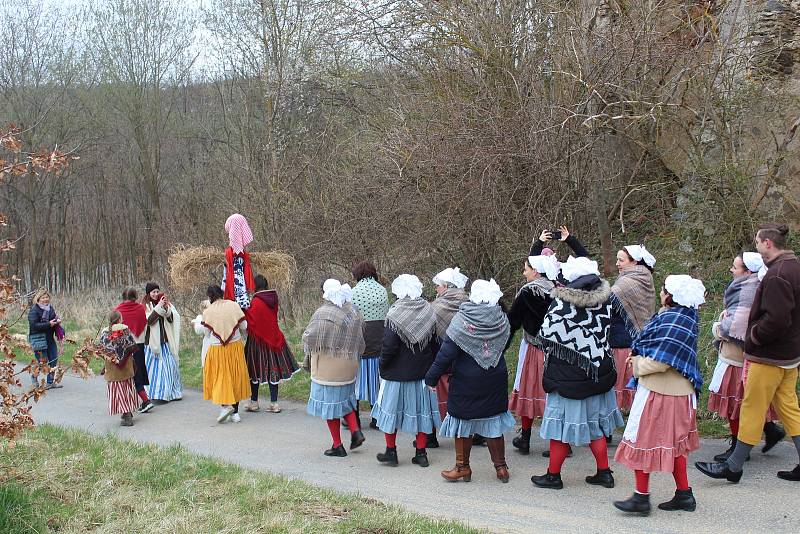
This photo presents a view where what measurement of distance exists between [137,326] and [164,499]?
4547 millimetres

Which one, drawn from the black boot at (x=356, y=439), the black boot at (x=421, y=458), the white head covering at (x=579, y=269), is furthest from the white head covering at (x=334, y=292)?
the white head covering at (x=579, y=269)

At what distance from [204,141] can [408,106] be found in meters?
11.4

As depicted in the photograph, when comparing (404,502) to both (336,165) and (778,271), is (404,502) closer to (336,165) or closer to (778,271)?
(778,271)

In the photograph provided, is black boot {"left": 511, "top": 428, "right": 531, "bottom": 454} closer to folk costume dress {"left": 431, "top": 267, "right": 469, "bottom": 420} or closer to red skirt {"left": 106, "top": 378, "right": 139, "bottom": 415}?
folk costume dress {"left": 431, "top": 267, "right": 469, "bottom": 420}

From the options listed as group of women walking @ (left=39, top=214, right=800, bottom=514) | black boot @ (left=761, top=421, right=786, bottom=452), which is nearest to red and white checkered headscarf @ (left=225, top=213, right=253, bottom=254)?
group of women walking @ (left=39, top=214, right=800, bottom=514)

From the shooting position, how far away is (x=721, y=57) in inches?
376

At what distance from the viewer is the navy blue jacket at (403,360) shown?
7.08 meters

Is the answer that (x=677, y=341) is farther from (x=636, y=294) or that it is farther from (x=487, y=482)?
Answer: (x=487, y=482)

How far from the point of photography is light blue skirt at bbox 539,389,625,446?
19.9 ft

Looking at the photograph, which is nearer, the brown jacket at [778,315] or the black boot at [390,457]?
the brown jacket at [778,315]

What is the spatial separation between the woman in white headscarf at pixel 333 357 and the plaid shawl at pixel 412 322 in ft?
2.27

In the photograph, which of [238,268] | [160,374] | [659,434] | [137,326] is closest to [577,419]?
[659,434]

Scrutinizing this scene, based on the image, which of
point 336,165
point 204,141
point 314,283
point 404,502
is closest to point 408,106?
point 336,165

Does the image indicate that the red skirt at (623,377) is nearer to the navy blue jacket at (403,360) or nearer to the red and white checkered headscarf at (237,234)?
the navy blue jacket at (403,360)
